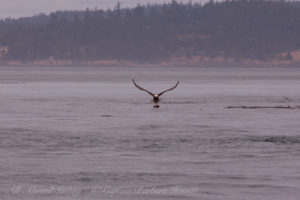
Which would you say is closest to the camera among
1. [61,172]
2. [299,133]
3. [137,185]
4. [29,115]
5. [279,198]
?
[279,198]

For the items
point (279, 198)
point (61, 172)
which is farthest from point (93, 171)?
point (279, 198)

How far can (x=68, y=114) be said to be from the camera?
60438 mm

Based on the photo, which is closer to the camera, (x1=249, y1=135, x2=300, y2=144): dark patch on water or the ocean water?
the ocean water

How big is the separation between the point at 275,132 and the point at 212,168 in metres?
15.0

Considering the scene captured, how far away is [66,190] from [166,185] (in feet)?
11.0

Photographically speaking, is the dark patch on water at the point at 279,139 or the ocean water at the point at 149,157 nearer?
the ocean water at the point at 149,157

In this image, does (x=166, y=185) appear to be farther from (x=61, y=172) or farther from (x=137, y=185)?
(x=61, y=172)

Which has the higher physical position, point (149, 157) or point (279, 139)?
A: point (149, 157)

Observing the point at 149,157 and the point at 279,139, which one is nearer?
the point at 149,157

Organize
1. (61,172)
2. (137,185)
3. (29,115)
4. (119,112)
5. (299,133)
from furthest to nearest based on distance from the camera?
(119,112)
(29,115)
(299,133)
(61,172)
(137,185)

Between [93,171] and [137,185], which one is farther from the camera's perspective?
[93,171]

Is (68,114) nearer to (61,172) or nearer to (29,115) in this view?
(29,115)

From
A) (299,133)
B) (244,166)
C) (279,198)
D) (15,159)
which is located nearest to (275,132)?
(299,133)

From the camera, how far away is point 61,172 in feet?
96.8
